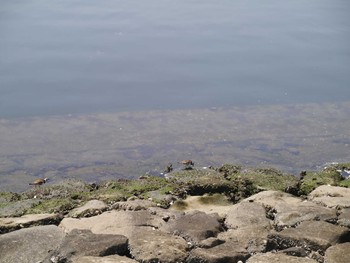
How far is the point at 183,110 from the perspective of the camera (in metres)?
21.0

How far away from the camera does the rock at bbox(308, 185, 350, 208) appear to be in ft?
31.9

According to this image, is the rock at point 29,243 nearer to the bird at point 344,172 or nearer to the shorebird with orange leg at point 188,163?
the shorebird with orange leg at point 188,163

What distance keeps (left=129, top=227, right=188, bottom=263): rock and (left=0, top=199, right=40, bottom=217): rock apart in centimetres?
316

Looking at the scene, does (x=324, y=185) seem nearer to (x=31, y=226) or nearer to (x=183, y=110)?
(x=31, y=226)

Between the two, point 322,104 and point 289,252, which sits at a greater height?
point 289,252

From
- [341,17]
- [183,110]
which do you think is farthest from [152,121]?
[341,17]

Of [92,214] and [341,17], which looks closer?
[92,214]

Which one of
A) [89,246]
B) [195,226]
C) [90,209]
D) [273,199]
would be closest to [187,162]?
[273,199]

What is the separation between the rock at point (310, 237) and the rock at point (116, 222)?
1.95 m

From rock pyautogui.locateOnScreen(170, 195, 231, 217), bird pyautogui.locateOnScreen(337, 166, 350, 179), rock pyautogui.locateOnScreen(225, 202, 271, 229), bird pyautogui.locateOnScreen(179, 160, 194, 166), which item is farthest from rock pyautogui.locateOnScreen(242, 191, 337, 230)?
bird pyautogui.locateOnScreen(179, 160, 194, 166)

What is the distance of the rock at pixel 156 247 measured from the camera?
24.5 ft

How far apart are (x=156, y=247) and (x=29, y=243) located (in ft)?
6.08

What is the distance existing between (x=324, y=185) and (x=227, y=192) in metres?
1.98

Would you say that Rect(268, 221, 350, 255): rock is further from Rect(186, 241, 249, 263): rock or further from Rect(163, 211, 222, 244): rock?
Rect(163, 211, 222, 244): rock
